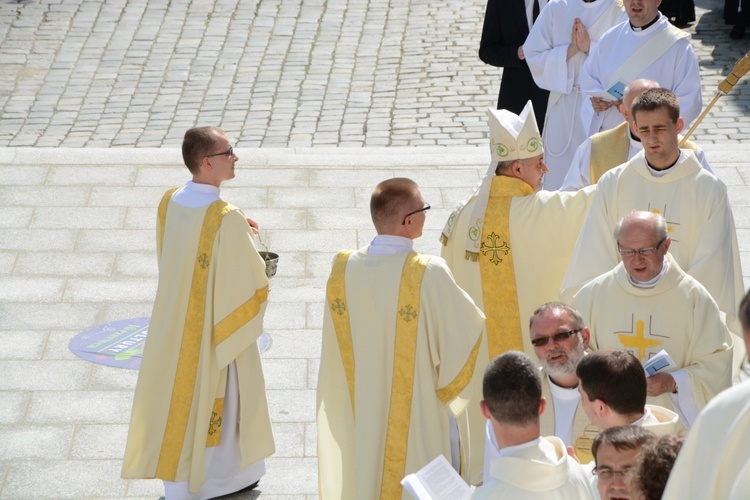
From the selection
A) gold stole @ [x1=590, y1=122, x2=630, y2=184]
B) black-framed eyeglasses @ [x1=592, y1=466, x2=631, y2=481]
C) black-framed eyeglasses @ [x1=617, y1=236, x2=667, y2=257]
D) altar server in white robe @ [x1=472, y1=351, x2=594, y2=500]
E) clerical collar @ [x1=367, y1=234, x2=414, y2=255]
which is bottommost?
gold stole @ [x1=590, y1=122, x2=630, y2=184]

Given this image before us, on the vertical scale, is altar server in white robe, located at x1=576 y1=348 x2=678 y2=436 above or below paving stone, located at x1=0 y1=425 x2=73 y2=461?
above

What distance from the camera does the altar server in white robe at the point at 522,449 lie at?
3477mm

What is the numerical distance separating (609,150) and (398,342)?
6.30ft

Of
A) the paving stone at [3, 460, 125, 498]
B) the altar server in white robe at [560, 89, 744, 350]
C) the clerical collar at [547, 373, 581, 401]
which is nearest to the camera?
the clerical collar at [547, 373, 581, 401]

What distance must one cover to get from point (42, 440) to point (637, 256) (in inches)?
131

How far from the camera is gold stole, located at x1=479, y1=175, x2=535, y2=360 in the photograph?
568 cm

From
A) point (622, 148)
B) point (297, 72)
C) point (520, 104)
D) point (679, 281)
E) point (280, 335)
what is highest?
point (679, 281)

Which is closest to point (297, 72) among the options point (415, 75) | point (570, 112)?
point (415, 75)

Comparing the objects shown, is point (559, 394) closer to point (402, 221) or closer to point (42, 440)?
point (402, 221)

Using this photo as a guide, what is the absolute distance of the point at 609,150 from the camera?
644 centimetres

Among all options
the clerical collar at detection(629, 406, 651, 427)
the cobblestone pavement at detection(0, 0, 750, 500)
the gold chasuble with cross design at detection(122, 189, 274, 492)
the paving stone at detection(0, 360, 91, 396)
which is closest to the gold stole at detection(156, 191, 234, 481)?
the gold chasuble with cross design at detection(122, 189, 274, 492)

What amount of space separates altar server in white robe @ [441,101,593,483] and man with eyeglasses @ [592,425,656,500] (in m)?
2.34

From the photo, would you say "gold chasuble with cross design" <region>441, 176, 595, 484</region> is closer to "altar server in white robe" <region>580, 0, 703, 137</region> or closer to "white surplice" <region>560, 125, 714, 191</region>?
"white surplice" <region>560, 125, 714, 191</region>

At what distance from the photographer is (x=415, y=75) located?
12.7 metres
